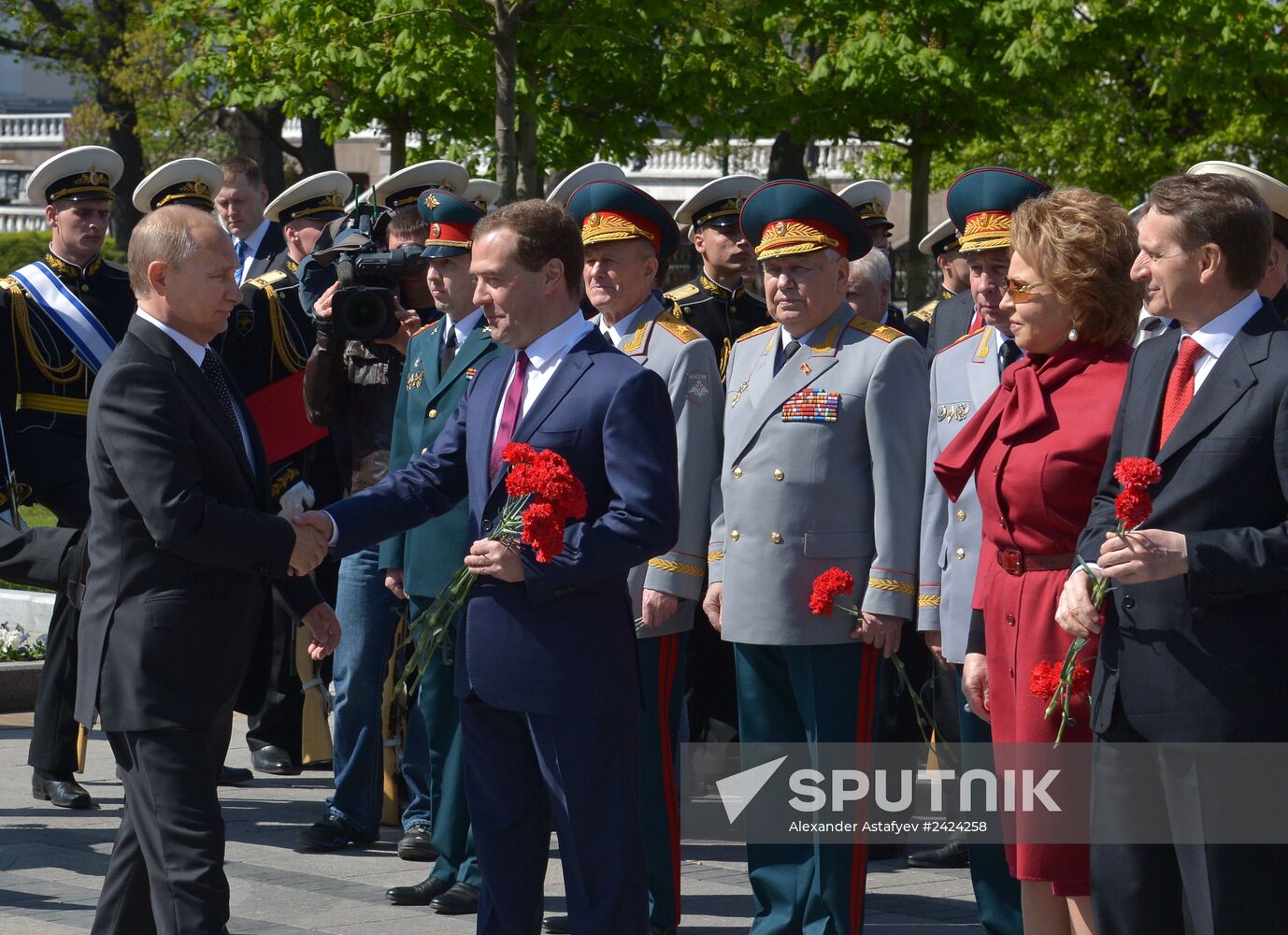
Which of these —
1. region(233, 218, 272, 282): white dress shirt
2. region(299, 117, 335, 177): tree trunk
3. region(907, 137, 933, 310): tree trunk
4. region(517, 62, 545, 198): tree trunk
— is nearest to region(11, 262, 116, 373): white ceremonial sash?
region(233, 218, 272, 282): white dress shirt

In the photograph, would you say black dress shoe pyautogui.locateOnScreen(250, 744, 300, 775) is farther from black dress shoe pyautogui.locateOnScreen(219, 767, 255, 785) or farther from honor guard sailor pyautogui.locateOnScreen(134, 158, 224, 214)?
honor guard sailor pyautogui.locateOnScreen(134, 158, 224, 214)

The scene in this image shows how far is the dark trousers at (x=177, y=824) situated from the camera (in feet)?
15.3

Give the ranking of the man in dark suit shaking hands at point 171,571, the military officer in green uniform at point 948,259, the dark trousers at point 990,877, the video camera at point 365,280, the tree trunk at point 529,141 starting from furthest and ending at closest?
the tree trunk at point 529,141 → the military officer in green uniform at point 948,259 → the video camera at point 365,280 → the dark trousers at point 990,877 → the man in dark suit shaking hands at point 171,571

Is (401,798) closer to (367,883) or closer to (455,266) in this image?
(367,883)

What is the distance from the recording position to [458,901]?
6.20 meters

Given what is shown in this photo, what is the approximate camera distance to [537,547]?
4555 millimetres

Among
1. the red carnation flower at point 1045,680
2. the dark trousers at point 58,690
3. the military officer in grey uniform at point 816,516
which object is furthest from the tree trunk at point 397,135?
the red carnation flower at point 1045,680

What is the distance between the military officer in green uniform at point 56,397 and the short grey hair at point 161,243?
300 centimetres

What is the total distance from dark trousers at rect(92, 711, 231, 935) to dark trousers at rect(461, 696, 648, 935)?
64cm

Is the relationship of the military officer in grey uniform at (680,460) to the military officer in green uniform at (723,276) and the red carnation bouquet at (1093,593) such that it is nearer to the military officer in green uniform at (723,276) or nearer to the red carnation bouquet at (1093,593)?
the red carnation bouquet at (1093,593)

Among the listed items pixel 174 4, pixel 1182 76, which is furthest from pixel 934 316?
pixel 174 4

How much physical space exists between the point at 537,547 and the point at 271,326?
3.77 meters

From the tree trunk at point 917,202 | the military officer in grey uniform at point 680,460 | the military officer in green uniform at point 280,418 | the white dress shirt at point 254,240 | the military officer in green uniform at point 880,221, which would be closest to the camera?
the military officer in grey uniform at point 680,460

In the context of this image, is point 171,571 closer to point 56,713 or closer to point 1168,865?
point 1168,865
